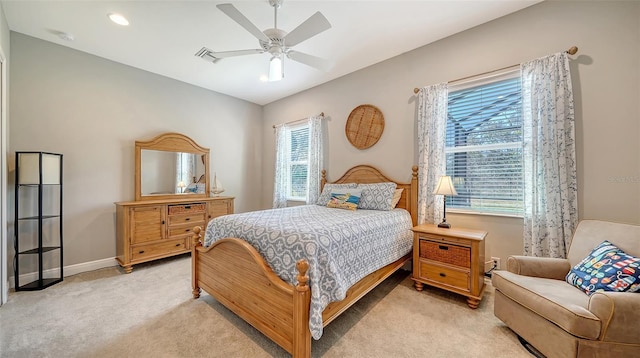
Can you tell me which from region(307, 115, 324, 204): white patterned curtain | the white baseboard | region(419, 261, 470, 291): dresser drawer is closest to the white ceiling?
region(307, 115, 324, 204): white patterned curtain

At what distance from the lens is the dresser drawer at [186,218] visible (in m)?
3.43

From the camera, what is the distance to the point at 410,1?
221cm

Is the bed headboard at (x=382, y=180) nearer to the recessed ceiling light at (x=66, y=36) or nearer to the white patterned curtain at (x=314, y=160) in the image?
the white patterned curtain at (x=314, y=160)

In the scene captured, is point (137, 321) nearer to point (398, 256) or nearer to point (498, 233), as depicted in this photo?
point (398, 256)

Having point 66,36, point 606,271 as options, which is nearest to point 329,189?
point 606,271

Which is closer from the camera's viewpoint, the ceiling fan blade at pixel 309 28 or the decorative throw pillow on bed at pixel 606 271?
the decorative throw pillow on bed at pixel 606 271

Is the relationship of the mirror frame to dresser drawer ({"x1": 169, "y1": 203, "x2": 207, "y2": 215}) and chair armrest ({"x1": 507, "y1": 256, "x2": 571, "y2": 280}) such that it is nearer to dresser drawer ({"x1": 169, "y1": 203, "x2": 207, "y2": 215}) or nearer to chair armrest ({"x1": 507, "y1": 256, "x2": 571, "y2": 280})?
dresser drawer ({"x1": 169, "y1": 203, "x2": 207, "y2": 215})

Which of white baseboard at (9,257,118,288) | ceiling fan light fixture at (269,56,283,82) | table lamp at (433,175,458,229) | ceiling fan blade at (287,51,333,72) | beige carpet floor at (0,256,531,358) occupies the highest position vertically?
ceiling fan blade at (287,51,333,72)

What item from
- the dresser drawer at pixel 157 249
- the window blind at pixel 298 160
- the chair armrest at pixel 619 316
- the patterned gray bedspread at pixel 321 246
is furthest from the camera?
the window blind at pixel 298 160

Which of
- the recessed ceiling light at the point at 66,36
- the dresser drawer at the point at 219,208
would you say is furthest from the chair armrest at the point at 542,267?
the recessed ceiling light at the point at 66,36

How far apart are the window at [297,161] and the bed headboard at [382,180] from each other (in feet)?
2.21

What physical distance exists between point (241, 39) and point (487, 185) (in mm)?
3308

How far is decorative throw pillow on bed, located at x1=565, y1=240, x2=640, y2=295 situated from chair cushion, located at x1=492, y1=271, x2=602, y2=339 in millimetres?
84

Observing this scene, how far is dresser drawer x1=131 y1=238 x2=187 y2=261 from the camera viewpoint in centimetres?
309
